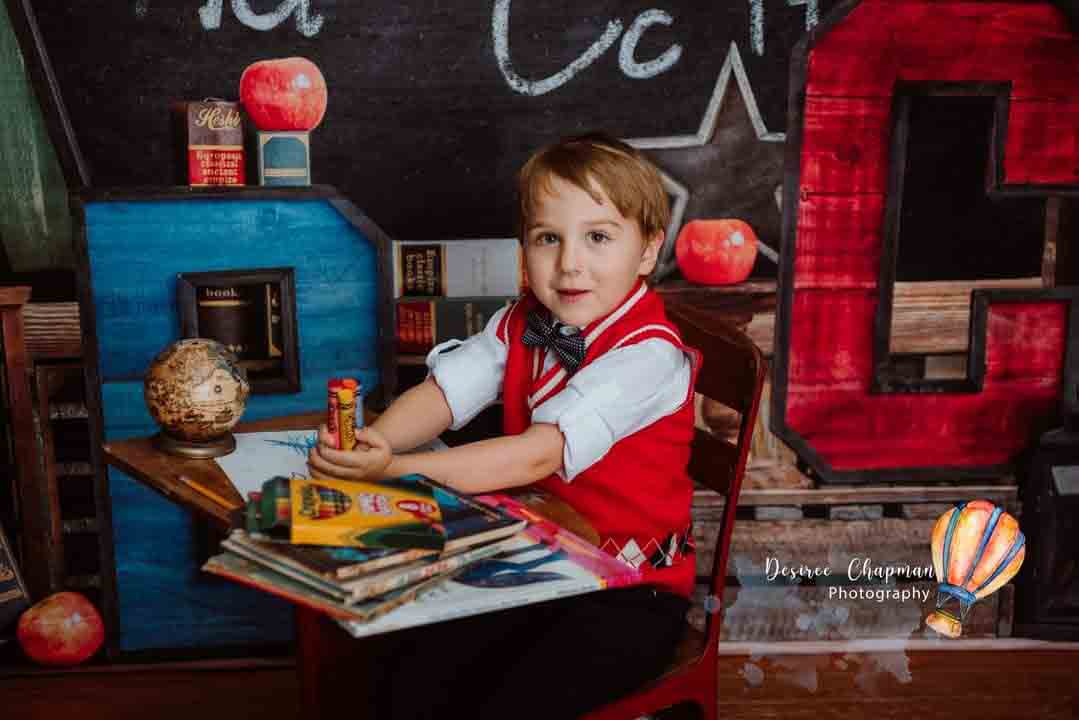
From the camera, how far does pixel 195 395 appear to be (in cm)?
164

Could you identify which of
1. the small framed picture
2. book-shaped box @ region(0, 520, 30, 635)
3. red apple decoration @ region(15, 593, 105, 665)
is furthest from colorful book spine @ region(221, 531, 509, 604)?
book-shaped box @ region(0, 520, 30, 635)

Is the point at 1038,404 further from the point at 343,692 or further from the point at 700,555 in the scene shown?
the point at 343,692

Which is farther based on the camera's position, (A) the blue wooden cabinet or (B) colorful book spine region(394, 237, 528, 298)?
(B) colorful book spine region(394, 237, 528, 298)

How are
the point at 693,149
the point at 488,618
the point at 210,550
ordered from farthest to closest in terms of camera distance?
the point at 693,149
the point at 210,550
the point at 488,618

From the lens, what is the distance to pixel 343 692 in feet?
5.16

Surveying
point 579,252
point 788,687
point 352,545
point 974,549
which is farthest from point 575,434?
point 974,549

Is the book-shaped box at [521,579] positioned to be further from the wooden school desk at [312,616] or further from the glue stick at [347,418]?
the glue stick at [347,418]

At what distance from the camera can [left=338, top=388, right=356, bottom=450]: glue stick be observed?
4.62 feet

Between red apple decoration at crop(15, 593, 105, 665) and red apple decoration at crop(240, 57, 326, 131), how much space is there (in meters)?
1.33

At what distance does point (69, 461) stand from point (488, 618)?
1.68 metres

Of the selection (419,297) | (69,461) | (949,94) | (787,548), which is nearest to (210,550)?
(69,461)

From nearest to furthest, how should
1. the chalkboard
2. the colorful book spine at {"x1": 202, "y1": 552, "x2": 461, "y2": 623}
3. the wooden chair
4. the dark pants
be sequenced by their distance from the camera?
the colorful book spine at {"x1": 202, "y1": 552, "x2": 461, "y2": 623} → the dark pants → the wooden chair → the chalkboard

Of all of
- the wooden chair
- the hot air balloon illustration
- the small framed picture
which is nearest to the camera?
the wooden chair

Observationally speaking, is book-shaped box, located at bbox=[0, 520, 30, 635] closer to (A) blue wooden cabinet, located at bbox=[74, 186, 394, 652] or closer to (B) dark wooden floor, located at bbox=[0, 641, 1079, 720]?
(B) dark wooden floor, located at bbox=[0, 641, 1079, 720]
